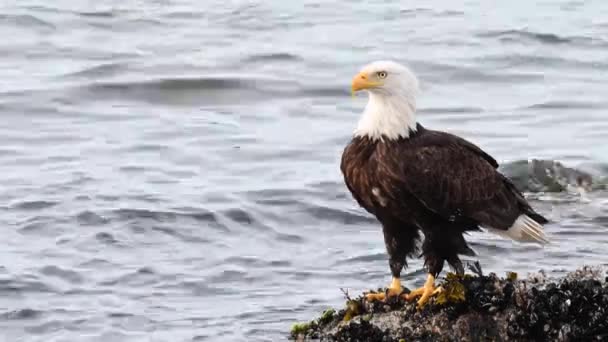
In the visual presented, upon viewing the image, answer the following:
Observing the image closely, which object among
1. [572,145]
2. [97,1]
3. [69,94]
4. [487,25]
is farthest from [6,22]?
[572,145]

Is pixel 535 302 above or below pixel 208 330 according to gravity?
above

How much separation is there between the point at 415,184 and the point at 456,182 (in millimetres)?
303

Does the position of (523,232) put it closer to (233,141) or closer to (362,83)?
(362,83)

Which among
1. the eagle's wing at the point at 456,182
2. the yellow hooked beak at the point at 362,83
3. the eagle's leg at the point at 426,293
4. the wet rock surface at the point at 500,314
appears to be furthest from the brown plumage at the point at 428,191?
the wet rock surface at the point at 500,314

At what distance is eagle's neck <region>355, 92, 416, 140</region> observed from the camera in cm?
824

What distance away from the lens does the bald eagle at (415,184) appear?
814 centimetres

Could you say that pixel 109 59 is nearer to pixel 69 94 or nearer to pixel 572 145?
pixel 69 94

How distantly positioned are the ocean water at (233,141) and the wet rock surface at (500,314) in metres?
1.45

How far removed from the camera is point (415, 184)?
814 cm

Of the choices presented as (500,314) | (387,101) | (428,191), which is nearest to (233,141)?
(387,101)

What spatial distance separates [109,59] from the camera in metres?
18.4

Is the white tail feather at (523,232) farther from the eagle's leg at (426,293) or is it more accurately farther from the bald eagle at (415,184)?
the eagle's leg at (426,293)

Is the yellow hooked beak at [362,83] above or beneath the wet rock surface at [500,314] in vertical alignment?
above

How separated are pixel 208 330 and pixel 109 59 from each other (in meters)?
9.67
